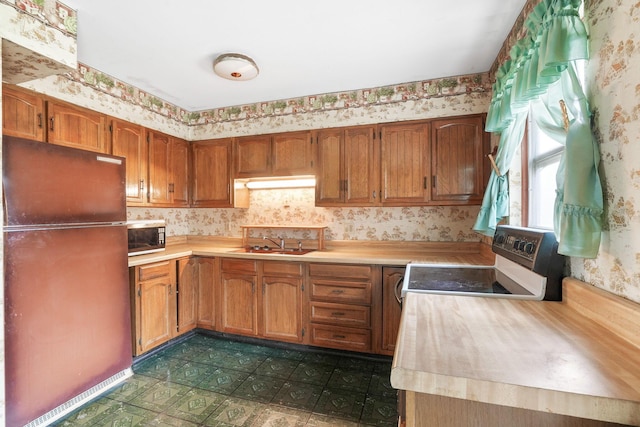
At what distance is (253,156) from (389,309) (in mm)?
2025

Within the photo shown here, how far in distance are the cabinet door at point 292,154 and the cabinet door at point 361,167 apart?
0.38 m

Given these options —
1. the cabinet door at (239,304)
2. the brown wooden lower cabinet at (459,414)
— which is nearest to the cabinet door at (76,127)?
the cabinet door at (239,304)

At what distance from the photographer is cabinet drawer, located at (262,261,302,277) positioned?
2.63 meters

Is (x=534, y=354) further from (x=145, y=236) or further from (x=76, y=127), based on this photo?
(x=76, y=127)

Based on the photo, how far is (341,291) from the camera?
2520 mm

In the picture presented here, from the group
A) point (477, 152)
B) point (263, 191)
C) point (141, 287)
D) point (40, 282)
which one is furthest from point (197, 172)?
point (477, 152)

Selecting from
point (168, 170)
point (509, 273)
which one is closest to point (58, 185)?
point (168, 170)

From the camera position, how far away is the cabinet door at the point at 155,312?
242 centimetres

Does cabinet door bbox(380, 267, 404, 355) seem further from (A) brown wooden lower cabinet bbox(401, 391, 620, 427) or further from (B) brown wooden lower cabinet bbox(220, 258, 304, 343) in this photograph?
(A) brown wooden lower cabinet bbox(401, 391, 620, 427)

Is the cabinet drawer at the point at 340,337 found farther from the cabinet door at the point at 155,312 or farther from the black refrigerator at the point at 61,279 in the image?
the black refrigerator at the point at 61,279

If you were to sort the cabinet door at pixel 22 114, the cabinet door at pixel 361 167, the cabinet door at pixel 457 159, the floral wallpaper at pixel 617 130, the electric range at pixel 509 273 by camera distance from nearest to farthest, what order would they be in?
1. the floral wallpaper at pixel 617 130
2. the electric range at pixel 509 273
3. the cabinet door at pixel 22 114
4. the cabinet door at pixel 457 159
5. the cabinet door at pixel 361 167

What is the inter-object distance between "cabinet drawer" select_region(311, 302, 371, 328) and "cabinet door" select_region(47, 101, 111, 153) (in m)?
2.28

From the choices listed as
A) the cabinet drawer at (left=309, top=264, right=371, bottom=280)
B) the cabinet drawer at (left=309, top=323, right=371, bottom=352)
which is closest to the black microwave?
the cabinet drawer at (left=309, top=264, right=371, bottom=280)

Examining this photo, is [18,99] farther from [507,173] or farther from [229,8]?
[507,173]
